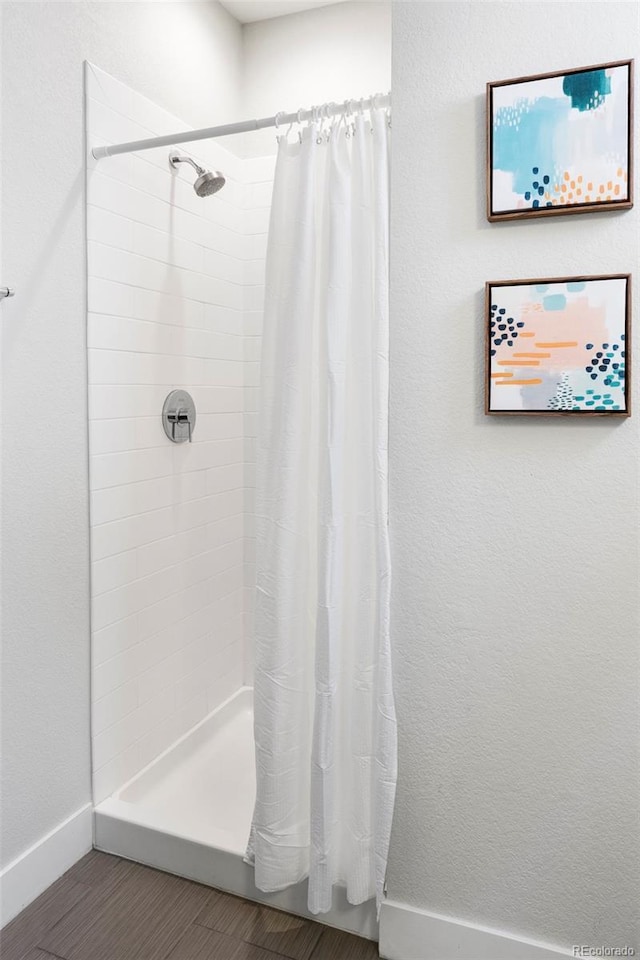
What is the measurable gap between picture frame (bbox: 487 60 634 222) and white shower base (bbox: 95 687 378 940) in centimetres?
170

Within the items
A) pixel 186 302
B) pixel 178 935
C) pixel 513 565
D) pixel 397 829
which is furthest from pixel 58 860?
pixel 186 302

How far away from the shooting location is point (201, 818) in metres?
2.16

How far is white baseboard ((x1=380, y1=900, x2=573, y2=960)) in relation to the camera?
5.12ft

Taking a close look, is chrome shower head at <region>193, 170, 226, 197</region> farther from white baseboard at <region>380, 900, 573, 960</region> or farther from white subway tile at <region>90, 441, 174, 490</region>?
white baseboard at <region>380, 900, 573, 960</region>

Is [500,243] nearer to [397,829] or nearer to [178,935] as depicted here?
[397,829]

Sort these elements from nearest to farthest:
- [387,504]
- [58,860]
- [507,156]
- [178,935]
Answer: [507,156] < [387,504] < [178,935] < [58,860]

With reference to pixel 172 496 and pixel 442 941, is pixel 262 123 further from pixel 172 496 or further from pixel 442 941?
pixel 442 941

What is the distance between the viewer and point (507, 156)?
1.44m

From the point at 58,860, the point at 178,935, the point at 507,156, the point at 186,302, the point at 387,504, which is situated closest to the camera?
the point at 507,156

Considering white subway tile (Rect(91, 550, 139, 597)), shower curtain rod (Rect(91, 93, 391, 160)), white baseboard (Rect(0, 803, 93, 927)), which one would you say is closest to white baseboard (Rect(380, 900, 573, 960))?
white baseboard (Rect(0, 803, 93, 927))

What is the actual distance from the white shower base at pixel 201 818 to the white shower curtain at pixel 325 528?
13 cm

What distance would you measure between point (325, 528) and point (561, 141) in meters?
0.96

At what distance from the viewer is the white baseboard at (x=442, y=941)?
156 cm

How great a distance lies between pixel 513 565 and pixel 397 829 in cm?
70
